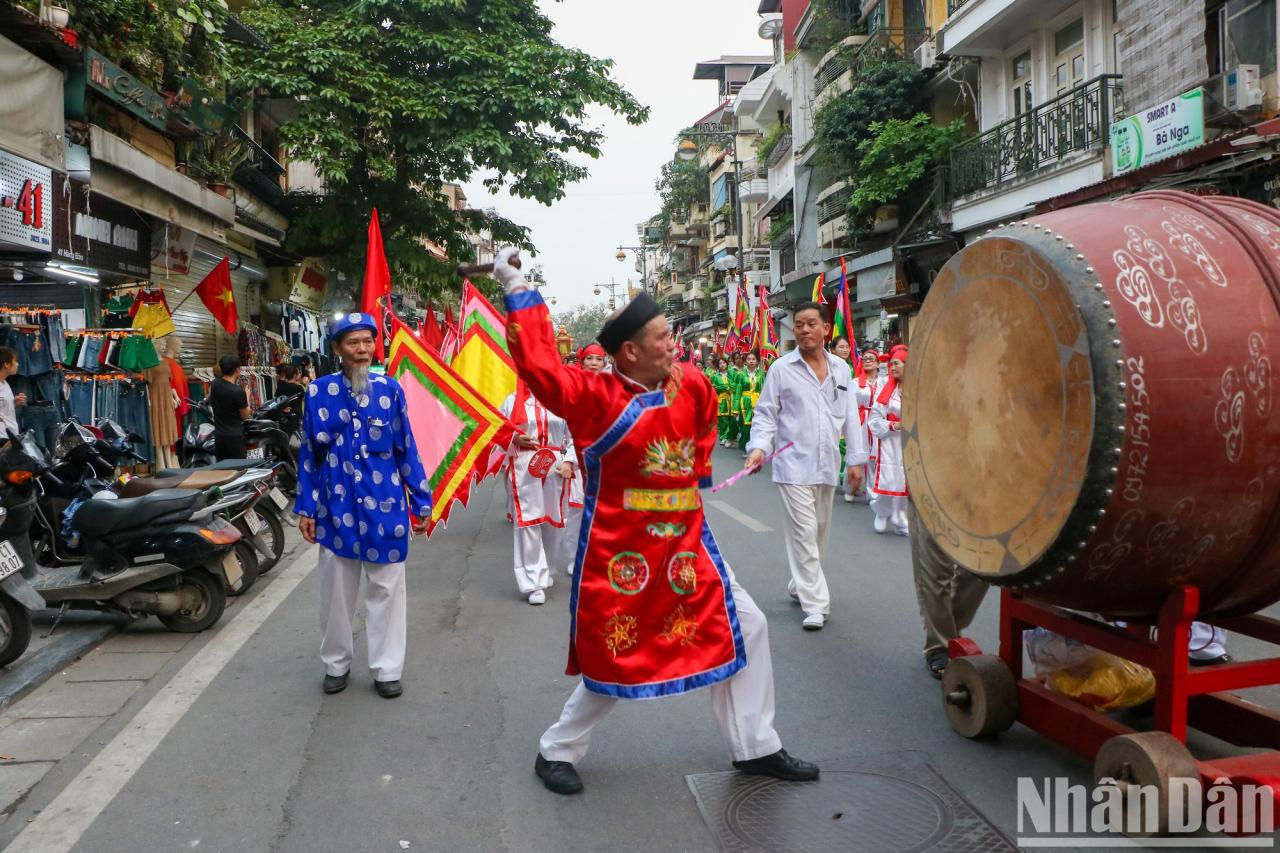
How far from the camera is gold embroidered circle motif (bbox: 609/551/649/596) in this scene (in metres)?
3.54

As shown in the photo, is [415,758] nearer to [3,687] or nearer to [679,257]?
Result: [3,687]

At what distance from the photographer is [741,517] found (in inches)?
405

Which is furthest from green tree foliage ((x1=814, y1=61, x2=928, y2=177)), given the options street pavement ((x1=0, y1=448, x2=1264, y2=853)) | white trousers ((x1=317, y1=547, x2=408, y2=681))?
white trousers ((x1=317, y1=547, x2=408, y2=681))

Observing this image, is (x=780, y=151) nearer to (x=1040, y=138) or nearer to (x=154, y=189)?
(x=1040, y=138)

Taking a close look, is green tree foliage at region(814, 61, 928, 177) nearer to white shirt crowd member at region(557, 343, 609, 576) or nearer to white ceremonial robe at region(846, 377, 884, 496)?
white ceremonial robe at region(846, 377, 884, 496)

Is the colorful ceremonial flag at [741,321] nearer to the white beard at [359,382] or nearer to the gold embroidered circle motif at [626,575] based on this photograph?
the white beard at [359,382]

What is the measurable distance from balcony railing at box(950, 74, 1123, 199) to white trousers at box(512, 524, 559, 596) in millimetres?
10784

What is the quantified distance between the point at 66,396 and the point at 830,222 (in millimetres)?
18960

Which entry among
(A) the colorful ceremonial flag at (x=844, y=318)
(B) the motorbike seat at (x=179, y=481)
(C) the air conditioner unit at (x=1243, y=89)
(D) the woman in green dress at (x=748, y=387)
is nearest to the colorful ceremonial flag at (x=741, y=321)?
(D) the woman in green dress at (x=748, y=387)

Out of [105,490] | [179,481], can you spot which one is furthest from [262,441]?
[105,490]

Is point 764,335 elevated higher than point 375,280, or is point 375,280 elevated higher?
point 764,335

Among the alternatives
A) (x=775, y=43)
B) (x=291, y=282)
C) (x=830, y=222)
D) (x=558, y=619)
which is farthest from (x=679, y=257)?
(x=558, y=619)

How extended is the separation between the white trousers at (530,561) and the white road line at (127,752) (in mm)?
1617

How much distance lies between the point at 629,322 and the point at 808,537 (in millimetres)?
2816
